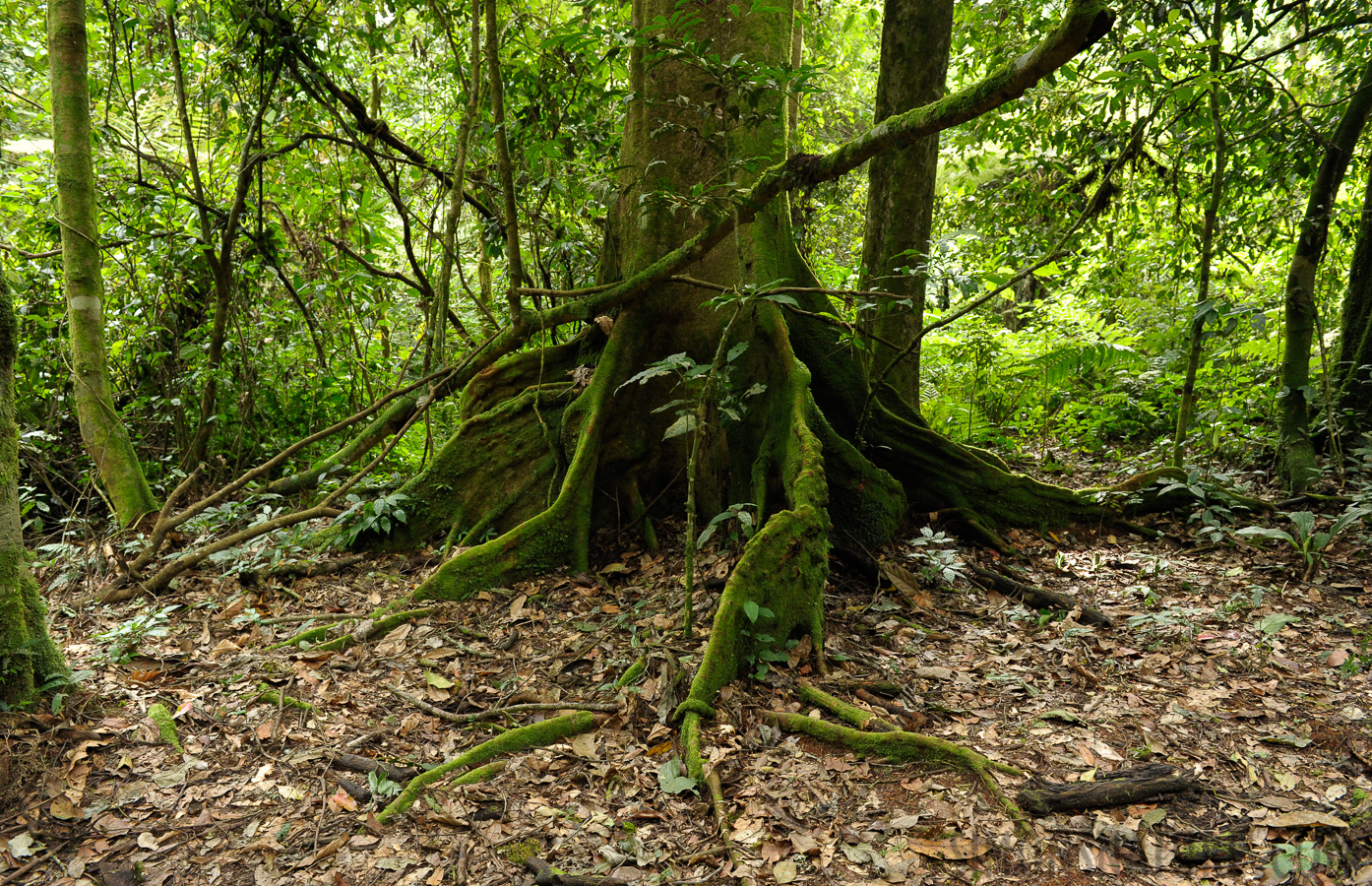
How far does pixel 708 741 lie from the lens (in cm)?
307

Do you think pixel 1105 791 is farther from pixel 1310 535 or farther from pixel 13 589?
pixel 13 589

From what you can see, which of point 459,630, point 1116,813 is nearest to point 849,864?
point 1116,813

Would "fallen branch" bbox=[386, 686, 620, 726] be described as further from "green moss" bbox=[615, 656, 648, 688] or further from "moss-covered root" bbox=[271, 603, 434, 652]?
"moss-covered root" bbox=[271, 603, 434, 652]

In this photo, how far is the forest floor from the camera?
8.25 feet

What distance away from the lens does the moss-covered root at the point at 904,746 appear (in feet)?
9.11

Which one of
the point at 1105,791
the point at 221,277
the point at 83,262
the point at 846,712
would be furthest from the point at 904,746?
the point at 221,277

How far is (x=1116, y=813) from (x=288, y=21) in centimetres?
755

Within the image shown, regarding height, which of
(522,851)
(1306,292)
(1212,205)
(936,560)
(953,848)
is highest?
(1212,205)

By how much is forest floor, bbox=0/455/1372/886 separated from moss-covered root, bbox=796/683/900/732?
0.07 meters

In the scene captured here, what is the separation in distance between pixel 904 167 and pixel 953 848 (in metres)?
4.77

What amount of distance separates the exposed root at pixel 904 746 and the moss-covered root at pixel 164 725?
2549 millimetres

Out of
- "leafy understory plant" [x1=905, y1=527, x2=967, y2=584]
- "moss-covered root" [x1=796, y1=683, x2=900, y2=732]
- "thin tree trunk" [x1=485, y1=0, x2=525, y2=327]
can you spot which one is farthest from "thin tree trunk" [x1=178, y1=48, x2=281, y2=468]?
"leafy understory plant" [x1=905, y1=527, x2=967, y2=584]

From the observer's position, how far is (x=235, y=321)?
23.7 ft

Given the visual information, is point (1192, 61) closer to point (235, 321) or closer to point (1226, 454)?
point (1226, 454)
